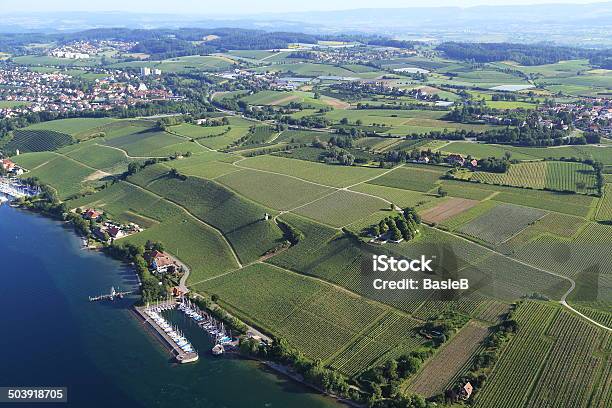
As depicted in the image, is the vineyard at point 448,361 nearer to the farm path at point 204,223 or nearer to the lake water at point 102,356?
the lake water at point 102,356

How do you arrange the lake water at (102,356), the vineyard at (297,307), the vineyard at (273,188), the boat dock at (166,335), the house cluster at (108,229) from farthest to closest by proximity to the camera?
the vineyard at (273,188), the house cluster at (108,229), the vineyard at (297,307), the boat dock at (166,335), the lake water at (102,356)

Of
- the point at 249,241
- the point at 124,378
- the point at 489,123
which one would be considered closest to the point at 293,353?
the point at 124,378

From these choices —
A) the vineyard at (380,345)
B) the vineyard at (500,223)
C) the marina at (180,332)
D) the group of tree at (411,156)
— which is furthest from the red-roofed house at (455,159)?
the marina at (180,332)

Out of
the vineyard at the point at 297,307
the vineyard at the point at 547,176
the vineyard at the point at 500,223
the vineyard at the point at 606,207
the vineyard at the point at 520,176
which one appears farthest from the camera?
the vineyard at the point at 520,176

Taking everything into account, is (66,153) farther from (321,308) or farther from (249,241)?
(321,308)

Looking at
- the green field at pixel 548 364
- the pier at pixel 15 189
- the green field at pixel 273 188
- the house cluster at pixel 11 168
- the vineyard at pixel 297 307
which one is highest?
the green field at pixel 273 188

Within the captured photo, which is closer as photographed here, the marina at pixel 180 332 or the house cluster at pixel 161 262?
the marina at pixel 180 332

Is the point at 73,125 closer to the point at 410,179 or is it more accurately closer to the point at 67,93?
the point at 67,93
